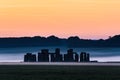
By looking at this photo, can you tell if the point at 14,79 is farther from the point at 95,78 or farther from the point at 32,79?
the point at 95,78

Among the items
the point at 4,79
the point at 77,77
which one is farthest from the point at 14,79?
the point at 77,77

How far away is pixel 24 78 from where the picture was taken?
106 metres

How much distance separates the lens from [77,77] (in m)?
109

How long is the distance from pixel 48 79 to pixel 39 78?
8.16ft

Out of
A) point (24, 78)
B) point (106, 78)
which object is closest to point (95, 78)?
point (106, 78)

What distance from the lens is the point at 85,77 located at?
109188 millimetres

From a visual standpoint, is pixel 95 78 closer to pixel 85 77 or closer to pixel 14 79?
pixel 85 77

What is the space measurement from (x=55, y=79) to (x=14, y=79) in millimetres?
4709

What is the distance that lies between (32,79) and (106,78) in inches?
342

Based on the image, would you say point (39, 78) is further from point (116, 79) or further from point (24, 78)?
point (116, 79)

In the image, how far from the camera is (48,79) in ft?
343

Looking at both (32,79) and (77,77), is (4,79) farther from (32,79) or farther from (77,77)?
(77,77)

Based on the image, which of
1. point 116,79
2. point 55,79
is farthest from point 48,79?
point 116,79

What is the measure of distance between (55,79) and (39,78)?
2959mm
